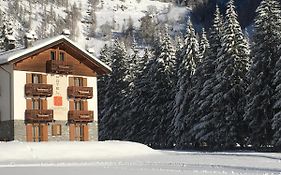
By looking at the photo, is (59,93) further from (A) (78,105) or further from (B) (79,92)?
(A) (78,105)

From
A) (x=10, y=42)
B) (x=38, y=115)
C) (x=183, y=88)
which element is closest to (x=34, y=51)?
(x=38, y=115)

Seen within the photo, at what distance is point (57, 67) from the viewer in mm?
47812

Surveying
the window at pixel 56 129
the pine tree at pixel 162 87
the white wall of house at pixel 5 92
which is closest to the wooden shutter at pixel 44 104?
the window at pixel 56 129

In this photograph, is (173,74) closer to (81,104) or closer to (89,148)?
(81,104)

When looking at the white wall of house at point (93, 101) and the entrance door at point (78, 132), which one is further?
the white wall of house at point (93, 101)

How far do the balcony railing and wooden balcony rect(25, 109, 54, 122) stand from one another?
5.25 feet

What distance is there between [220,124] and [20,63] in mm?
20335

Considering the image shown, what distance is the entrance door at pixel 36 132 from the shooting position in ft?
148

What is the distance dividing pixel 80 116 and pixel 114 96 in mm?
22316

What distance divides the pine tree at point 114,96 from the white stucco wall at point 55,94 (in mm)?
17569

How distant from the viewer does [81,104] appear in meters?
50.5

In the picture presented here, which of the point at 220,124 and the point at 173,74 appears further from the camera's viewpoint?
the point at 173,74

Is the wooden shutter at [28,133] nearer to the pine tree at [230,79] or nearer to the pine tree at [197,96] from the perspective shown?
the pine tree at [197,96]

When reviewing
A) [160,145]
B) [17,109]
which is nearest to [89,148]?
[17,109]
